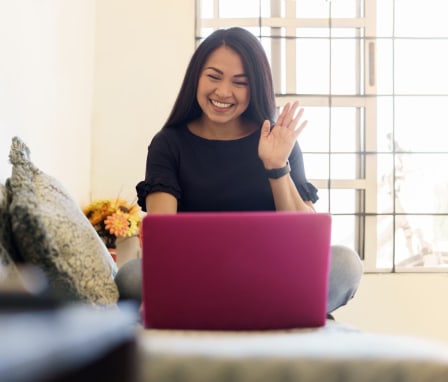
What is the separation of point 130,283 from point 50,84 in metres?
1.20

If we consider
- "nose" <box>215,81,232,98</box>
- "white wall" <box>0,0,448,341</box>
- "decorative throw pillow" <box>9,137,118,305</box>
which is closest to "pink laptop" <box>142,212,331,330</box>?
"decorative throw pillow" <box>9,137,118,305</box>

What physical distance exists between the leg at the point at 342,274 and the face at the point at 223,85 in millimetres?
519

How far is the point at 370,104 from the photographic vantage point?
3.48 m

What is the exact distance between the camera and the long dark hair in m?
1.96

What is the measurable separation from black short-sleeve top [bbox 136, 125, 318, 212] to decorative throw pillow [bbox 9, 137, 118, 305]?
388 mm

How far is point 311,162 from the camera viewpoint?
11.6 feet

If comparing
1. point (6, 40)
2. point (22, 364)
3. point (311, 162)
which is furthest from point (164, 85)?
point (22, 364)

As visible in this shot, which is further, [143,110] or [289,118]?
[143,110]

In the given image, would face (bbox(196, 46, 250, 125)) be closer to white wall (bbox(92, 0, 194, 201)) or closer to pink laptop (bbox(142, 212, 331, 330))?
pink laptop (bbox(142, 212, 331, 330))

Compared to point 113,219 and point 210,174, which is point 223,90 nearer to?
point 210,174

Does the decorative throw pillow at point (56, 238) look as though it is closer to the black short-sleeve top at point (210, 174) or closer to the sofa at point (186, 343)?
the sofa at point (186, 343)

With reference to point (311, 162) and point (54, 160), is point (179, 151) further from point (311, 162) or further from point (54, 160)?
point (311, 162)

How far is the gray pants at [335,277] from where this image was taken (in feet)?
5.26

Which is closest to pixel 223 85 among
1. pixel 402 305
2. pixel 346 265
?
pixel 346 265
